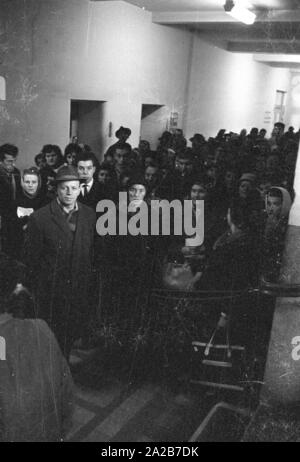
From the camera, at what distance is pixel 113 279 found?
3.44m

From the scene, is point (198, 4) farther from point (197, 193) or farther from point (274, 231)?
point (274, 231)

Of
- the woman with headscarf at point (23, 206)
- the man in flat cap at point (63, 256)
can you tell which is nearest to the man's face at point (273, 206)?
the man in flat cap at point (63, 256)

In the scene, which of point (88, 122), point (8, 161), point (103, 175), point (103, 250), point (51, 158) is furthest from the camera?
point (88, 122)

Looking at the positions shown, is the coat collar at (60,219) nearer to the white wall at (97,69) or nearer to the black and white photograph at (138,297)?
the black and white photograph at (138,297)

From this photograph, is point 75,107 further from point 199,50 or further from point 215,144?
point 199,50

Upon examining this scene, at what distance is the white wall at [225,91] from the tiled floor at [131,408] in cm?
810

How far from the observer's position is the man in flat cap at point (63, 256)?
2.99 meters

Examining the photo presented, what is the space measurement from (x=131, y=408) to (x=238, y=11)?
20.8ft

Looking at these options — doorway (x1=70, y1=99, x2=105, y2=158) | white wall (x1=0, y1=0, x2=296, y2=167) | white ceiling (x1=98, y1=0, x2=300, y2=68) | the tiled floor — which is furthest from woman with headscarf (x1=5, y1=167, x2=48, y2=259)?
white ceiling (x1=98, y1=0, x2=300, y2=68)

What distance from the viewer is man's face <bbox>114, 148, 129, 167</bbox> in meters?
5.39

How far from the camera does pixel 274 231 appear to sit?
3.02 metres

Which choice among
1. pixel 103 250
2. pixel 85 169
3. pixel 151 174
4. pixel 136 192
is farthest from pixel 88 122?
pixel 103 250

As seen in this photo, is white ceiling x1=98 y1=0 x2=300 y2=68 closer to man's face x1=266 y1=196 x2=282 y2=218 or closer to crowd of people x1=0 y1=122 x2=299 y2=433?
crowd of people x1=0 y1=122 x2=299 y2=433

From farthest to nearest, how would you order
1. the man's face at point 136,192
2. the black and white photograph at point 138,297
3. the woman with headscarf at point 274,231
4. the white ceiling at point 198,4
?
1. the white ceiling at point 198,4
2. the man's face at point 136,192
3. the woman with headscarf at point 274,231
4. the black and white photograph at point 138,297
